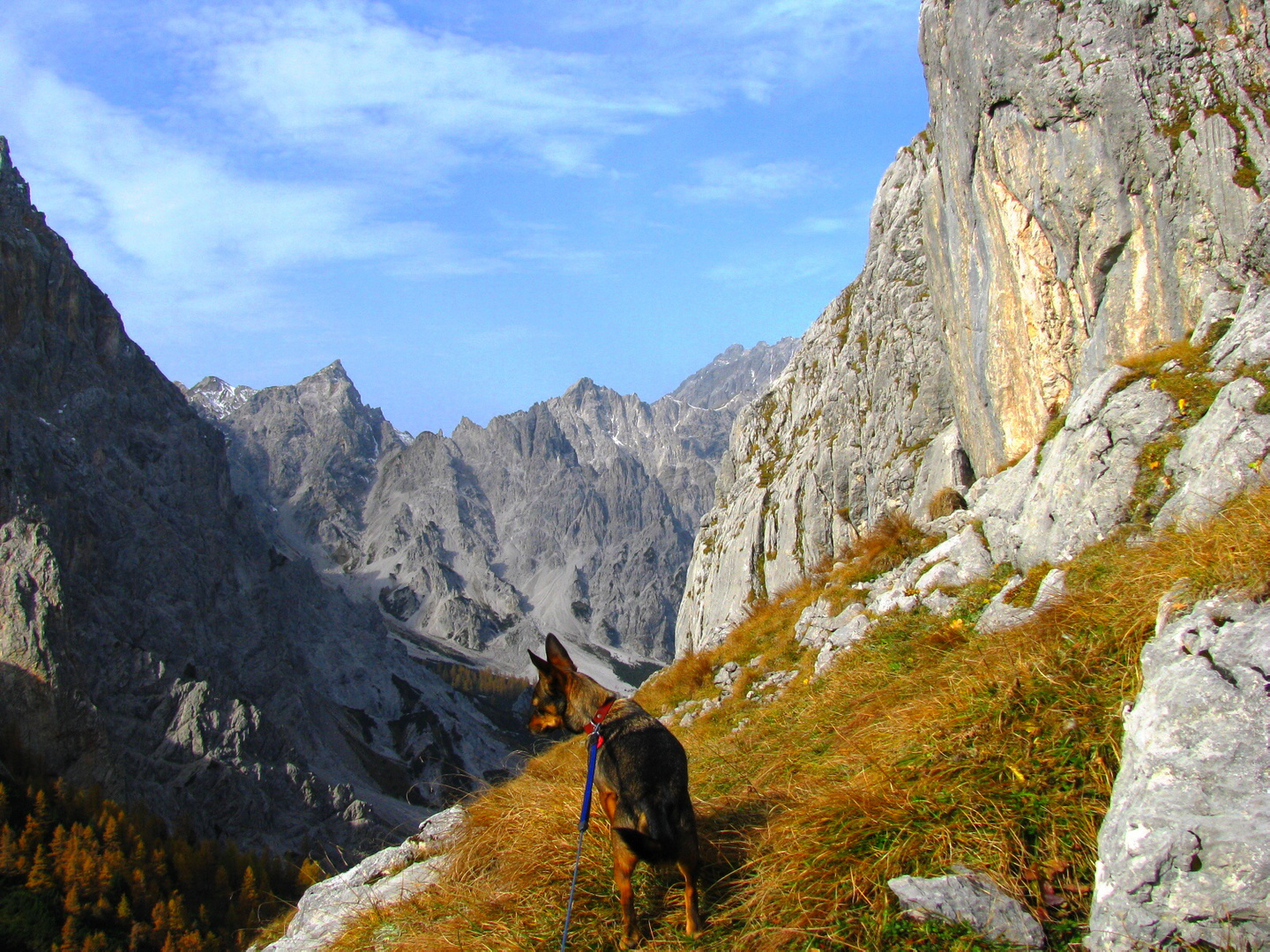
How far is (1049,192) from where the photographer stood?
53.3ft

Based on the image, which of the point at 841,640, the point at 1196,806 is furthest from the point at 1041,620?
the point at 841,640

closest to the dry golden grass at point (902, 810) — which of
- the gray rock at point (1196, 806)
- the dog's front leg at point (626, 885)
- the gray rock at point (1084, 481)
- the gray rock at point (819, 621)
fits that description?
the dog's front leg at point (626, 885)

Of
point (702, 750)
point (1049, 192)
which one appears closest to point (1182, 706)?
point (702, 750)

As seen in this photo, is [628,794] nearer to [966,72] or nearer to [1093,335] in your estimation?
[1093,335]

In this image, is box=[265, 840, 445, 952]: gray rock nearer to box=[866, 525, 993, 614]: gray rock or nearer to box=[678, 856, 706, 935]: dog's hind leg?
box=[678, 856, 706, 935]: dog's hind leg

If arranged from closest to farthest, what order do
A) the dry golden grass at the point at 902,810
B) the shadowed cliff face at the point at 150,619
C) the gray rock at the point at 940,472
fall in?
1. the dry golden grass at the point at 902,810
2. the gray rock at the point at 940,472
3. the shadowed cliff face at the point at 150,619

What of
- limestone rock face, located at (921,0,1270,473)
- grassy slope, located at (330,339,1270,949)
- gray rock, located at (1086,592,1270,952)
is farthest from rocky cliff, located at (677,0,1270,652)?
gray rock, located at (1086,592,1270,952)

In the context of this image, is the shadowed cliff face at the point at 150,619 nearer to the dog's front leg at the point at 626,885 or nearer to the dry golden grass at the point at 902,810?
the dry golden grass at the point at 902,810

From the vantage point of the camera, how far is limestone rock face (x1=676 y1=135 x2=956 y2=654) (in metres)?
33.7

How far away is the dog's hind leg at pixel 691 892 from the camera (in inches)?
215

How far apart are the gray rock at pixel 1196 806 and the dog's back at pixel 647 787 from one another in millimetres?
2632

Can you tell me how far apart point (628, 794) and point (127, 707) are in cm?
14230

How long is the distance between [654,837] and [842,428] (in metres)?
38.6

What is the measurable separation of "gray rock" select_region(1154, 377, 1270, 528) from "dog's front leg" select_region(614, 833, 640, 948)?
230 inches
